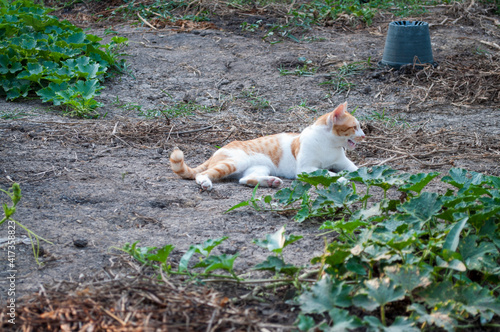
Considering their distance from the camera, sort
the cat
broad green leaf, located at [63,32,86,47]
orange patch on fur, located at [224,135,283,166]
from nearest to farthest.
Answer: the cat
orange patch on fur, located at [224,135,283,166]
broad green leaf, located at [63,32,86,47]

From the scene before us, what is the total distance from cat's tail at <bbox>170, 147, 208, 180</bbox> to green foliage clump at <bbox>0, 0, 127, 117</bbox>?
5.78ft

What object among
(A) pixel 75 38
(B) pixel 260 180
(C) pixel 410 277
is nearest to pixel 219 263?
(C) pixel 410 277

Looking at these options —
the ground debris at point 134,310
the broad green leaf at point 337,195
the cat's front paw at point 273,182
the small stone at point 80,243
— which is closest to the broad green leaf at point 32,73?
the cat's front paw at point 273,182

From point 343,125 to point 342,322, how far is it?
230 centimetres

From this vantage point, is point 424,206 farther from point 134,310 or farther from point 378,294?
point 134,310

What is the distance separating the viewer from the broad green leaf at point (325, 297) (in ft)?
5.52

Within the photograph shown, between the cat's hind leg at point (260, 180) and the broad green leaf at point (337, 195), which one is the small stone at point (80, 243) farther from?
the cat's hind leg at point (260, 180)

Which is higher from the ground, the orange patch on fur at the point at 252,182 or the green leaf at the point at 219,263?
the green leaf at the point at 219,263

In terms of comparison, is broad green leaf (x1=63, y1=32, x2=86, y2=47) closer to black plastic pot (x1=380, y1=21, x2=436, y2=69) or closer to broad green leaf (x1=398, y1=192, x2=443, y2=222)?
black plastic pot (x1=380, y1=21, x2=436, y2=69)

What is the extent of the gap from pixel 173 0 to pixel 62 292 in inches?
305

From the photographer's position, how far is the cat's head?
370 cm

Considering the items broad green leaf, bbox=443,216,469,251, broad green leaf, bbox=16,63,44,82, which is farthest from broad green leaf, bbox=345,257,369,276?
broad green leaf, bbox=16,63,44,82


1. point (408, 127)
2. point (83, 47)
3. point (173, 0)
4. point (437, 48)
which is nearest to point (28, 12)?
point (83, 47)

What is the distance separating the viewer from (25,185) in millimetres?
3199
